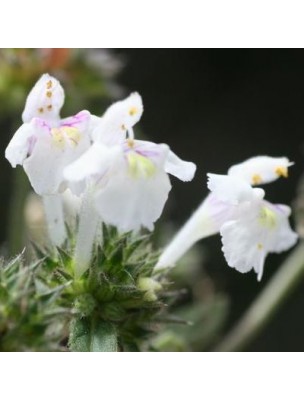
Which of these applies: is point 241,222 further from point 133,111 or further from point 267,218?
point 133,111

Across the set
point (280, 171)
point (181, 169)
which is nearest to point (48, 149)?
point (181, 169)

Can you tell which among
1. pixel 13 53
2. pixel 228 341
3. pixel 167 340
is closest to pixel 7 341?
pixel 167 340

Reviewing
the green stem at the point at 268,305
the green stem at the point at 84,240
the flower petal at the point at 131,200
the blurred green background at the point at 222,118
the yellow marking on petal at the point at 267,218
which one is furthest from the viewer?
the blurred green background at the point at 222,118

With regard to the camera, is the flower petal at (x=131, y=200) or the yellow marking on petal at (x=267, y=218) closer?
the flower petal at (x=131, y=200)

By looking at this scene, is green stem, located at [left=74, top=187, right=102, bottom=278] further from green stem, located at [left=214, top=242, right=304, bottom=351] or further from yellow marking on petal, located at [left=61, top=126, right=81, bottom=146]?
green stem, located at [left=214, top=242, right=304, bottom=351]

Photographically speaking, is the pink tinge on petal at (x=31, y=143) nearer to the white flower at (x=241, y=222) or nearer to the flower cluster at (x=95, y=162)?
the flower cluster at (x=95, y=162)

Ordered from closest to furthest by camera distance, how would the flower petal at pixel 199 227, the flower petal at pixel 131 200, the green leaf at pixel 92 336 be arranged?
the flower petal at pixel 131 200, the green leaf at pixel 92 336, the flower petal at pixel 199 227

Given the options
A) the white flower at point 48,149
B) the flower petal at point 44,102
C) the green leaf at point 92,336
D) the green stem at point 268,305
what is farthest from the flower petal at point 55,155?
the green stem at point 268,305

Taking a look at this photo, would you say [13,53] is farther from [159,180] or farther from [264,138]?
[264,138]
